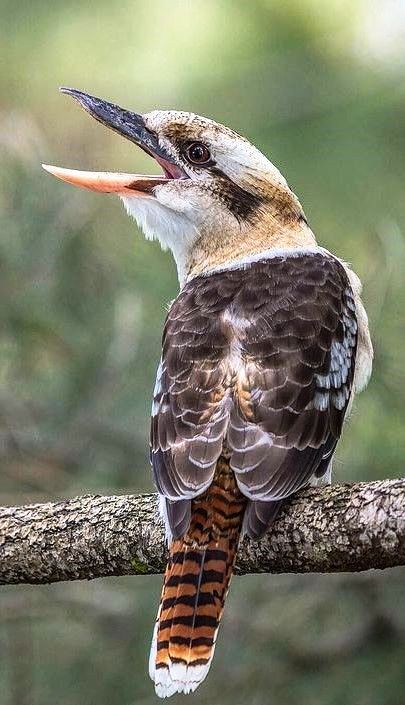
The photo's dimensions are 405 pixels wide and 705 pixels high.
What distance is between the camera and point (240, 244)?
16.0 ft

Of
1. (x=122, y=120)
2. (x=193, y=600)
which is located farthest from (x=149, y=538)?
(x=122, y=120)

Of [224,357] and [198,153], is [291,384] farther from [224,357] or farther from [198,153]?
[198,153]

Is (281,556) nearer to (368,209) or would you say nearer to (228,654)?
(228,654)

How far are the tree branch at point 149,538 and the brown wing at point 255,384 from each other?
103 millimetres

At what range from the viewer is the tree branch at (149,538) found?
11.0ft

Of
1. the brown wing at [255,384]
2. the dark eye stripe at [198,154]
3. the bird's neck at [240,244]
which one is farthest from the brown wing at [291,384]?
the dark eye stripe at [198,154]

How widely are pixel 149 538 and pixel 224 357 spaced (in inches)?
22.0

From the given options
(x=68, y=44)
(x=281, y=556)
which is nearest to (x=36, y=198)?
(x=68, y=44)

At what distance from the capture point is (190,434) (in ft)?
12.6

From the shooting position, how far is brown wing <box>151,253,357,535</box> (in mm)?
3740

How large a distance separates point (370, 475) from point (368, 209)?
1.71m

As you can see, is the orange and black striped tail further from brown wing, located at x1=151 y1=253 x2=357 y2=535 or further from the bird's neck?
the bird's neck

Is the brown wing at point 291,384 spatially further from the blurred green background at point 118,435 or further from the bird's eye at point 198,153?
the blurred green background at point 118,435

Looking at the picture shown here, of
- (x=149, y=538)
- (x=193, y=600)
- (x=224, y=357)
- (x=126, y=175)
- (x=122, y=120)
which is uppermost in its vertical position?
(x=122, y=120)
